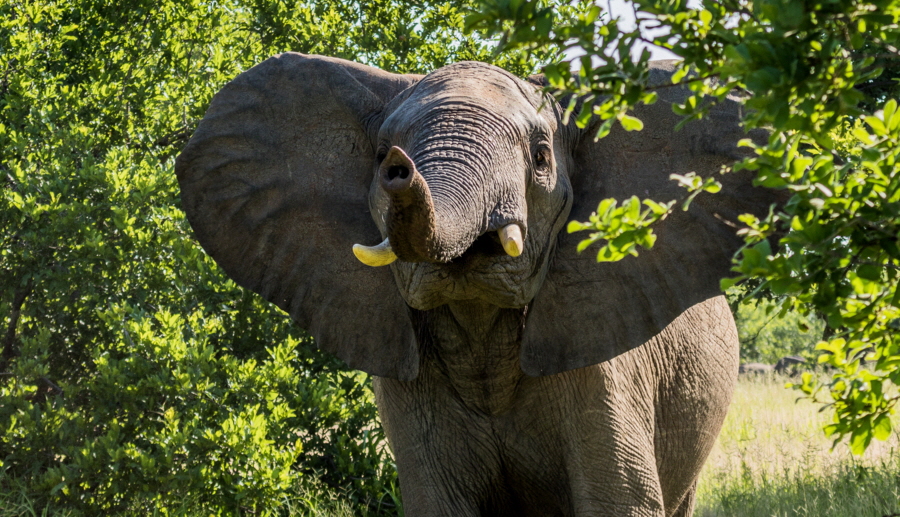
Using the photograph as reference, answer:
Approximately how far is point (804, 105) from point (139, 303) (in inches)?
200

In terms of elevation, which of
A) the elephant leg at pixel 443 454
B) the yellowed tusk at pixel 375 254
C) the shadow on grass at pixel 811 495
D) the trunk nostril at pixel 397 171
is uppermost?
the trunk nostril at pixel 397 171

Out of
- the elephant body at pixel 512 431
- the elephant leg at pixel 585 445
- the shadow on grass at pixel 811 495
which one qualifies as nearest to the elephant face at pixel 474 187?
the elephant body at pixel 512 431

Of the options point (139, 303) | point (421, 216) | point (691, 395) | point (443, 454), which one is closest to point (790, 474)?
point (691, 395)

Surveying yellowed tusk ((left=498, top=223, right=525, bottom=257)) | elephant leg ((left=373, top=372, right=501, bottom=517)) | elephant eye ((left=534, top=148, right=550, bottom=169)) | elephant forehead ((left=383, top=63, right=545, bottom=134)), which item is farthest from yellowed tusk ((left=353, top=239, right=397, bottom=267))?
elephant leg ((left=373, top=372, right=501, bottom=517))

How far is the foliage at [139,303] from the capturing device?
224 inches

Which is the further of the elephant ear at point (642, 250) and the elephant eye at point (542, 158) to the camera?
the elephant ear at point (642, 250)

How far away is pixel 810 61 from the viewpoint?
1790mm

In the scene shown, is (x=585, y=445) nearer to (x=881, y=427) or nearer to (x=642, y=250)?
(x=642, y=250)

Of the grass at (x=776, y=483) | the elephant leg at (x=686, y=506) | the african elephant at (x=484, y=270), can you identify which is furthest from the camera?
the grass at (x=776, y=483)

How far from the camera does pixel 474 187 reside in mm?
3328

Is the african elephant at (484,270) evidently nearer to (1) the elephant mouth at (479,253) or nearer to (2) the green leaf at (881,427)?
(1) the elephant mouth at (479,253)

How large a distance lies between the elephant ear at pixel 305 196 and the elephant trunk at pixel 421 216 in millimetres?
903

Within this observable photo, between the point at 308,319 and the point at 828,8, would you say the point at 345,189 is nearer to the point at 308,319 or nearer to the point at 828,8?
the point at 308,319

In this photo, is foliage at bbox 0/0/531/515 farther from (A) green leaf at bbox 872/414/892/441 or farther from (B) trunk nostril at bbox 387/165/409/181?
(A) green leaf at bbox 872/414/892/441
